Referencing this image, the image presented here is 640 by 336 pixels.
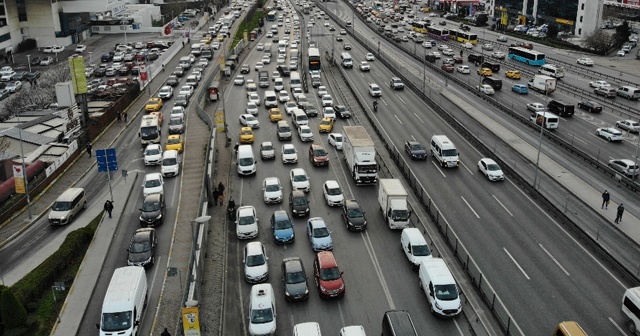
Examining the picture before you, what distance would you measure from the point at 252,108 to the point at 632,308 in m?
A: 50.3

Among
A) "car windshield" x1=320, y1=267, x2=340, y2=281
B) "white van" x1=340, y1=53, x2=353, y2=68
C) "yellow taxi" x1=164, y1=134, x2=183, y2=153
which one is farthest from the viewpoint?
"white van" x1=340, y1=53, x2=353, y2=68

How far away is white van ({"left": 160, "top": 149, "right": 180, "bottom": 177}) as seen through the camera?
49.4 m

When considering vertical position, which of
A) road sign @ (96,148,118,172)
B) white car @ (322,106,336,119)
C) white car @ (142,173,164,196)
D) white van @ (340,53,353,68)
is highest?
road sign @ (96,148,118,172)

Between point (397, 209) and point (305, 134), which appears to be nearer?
point (397, 209)

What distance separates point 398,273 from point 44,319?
19513 mm

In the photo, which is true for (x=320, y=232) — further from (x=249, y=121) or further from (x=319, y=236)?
(x=249, y=121)

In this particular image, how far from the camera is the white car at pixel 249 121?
64.8 m

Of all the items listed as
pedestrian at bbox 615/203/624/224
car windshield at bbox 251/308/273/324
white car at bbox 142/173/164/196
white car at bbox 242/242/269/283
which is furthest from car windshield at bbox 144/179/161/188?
pedestrian at bbox 615/203/624/224

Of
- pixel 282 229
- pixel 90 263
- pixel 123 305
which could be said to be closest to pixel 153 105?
pixel 90 263

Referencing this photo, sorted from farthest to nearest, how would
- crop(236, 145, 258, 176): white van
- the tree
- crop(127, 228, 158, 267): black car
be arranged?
the tree, crop(236, 145, 258, 176): white van, crop(127, 228, 158, 267): black car

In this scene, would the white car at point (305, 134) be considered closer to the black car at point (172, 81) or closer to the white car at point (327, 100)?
the white car at point (327, 100)

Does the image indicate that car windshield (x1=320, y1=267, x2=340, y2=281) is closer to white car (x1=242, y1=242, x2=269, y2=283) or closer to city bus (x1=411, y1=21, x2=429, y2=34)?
white car (x1=242, y1=242, x2=269, y2=283)

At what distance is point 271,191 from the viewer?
4494 centimetres

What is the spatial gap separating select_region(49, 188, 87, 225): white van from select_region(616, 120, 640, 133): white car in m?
54.4
